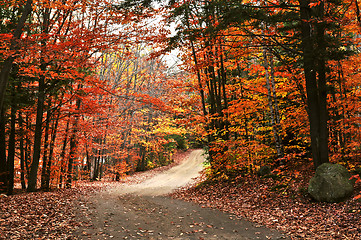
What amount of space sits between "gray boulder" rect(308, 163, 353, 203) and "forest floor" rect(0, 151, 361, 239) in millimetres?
260

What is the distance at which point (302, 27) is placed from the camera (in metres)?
8.23

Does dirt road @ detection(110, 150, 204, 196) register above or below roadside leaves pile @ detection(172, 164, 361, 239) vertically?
below

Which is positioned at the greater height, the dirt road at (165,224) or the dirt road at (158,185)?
the dirt road at (165,224)

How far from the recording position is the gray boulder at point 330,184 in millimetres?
7012

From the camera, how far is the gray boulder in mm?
7012

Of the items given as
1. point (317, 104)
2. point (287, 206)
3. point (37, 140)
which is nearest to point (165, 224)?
point (287, 206)

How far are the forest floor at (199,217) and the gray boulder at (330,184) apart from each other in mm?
260

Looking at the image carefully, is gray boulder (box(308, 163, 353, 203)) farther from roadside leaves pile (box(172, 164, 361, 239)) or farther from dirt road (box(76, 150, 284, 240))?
dirt road (box(76, 150, 284, 240))

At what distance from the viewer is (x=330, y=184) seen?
7.19 metres

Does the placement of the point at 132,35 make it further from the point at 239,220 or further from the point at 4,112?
the point at 239,220

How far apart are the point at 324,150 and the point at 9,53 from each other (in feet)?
31.5

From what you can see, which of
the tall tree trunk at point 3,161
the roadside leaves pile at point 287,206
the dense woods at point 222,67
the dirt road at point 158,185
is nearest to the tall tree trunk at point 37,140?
the dense woods at point 222,67

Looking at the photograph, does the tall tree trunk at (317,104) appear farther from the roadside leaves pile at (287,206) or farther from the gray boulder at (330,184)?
the roadside leaves pile at (287,206)

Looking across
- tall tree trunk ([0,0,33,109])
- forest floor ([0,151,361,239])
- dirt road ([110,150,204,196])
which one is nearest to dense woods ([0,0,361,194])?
tall tree trunk ([0,0,33,109])
